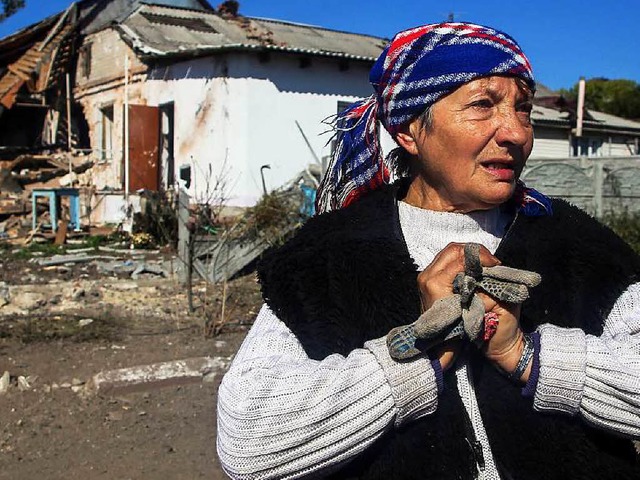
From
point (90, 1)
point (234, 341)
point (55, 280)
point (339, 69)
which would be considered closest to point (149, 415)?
point (234, 341)

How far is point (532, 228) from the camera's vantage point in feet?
5.13

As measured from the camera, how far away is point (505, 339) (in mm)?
1328

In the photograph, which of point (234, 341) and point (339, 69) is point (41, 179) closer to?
point (339, 69)

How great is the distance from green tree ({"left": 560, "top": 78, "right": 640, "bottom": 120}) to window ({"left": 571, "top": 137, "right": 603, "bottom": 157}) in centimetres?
1307

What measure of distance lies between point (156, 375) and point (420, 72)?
4345 millimetres

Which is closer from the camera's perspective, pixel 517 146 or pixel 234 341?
pixel 517 146

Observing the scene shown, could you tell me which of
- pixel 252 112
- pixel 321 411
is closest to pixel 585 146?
pixel 252 112

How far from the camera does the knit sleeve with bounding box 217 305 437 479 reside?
1.29 meters

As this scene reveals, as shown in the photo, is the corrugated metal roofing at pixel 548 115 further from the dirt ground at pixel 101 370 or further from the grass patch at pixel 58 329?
the grass patch at pixel 58 329

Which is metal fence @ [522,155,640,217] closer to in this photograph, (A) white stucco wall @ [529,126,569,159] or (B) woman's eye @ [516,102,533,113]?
(B) woman's eye @ [516,102,533,113]

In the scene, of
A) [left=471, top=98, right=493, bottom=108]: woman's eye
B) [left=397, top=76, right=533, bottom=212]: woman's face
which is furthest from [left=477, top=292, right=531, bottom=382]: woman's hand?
[left=471, top=98, right=493, bottom=108]: woman's eye

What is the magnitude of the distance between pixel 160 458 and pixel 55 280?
6159 mm

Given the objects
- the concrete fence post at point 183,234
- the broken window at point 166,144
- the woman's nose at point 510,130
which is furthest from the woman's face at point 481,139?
the broken window at point 166,144

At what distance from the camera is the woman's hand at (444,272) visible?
1316 millimetres
